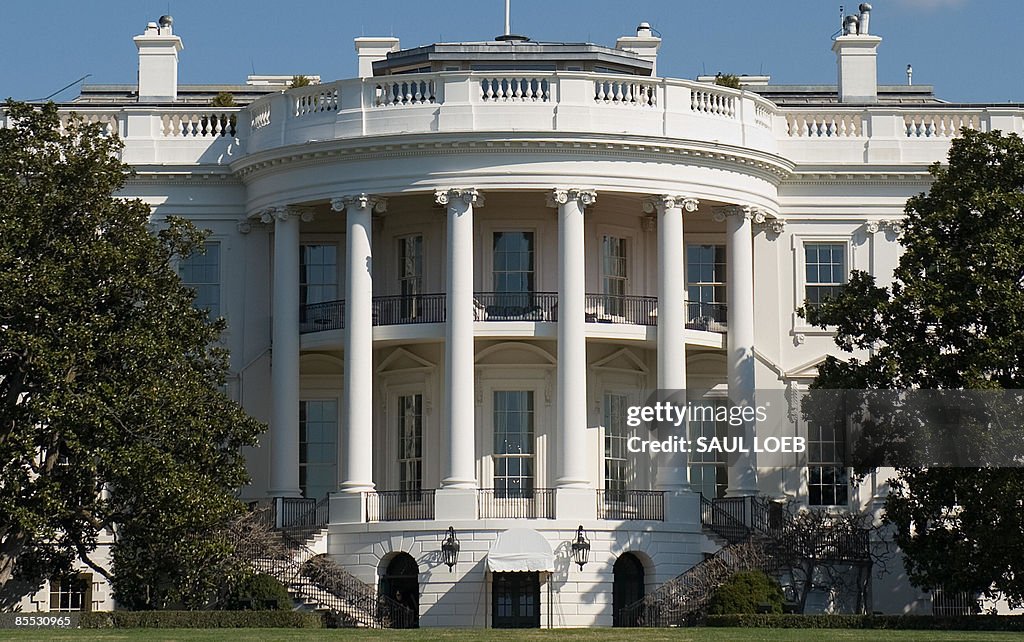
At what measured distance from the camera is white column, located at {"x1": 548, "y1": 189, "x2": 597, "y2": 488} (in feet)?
154

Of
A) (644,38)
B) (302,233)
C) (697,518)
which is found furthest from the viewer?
(644,38)

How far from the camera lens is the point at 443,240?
50.4 metres

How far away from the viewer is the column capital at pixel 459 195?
156 ft

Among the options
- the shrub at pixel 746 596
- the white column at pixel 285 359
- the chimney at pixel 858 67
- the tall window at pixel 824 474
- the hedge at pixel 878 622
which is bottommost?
the hedge at pixel 878 622

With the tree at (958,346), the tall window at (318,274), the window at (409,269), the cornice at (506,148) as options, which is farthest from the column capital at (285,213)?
the tree at (958,346)

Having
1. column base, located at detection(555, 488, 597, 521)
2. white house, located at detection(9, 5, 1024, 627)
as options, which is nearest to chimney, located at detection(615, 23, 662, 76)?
white house, located at detection(9, 5, 1024, 627)

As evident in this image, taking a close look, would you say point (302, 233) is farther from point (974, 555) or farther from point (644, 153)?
point (974, 555)

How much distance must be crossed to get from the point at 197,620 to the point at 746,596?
11.2 meters

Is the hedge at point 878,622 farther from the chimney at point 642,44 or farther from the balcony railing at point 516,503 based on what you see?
the chimney at point 642,44

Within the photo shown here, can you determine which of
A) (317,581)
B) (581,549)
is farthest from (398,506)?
(581,549)

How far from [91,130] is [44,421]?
6052 millimetres

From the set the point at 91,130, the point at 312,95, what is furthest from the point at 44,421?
the point at 312,95

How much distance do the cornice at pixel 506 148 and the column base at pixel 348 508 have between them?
7.63m

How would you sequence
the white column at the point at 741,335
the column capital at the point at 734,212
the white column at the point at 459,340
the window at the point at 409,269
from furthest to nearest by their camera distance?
the window at the point at 409,269, the column capital at the point at 734,212, the white column at the point at 741,335, the white column at the point at 459,340
